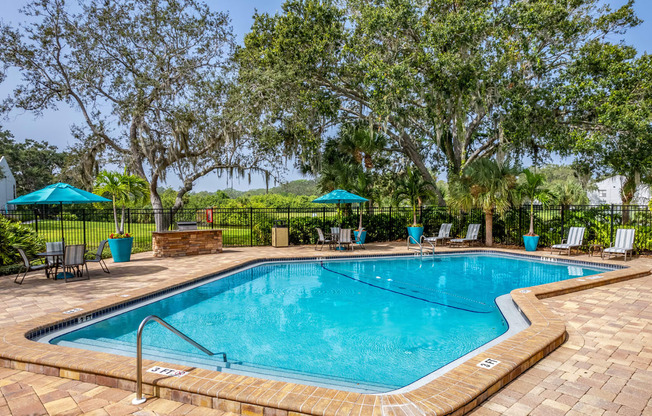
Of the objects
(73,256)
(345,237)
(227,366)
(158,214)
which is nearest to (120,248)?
(73,256)

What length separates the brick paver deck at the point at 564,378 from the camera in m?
2.79

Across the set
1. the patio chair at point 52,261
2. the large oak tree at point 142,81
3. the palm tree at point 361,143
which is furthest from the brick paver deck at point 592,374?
the large oak tree at point 142,81

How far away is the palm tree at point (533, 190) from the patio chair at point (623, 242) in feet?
7.06

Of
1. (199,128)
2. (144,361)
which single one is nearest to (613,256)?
(144,361)

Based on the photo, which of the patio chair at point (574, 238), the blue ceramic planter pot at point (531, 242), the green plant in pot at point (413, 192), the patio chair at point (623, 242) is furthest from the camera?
the green plant in pot at point (413, 192)

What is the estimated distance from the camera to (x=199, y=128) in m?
16.0

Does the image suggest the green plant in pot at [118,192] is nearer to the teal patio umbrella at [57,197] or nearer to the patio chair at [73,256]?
the teal patio umbrella at [57,197]

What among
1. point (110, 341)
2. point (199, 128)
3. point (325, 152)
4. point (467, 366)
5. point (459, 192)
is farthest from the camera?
point (325, 152)

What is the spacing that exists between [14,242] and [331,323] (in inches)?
341

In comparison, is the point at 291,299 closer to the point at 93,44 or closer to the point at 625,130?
the point at 625,130

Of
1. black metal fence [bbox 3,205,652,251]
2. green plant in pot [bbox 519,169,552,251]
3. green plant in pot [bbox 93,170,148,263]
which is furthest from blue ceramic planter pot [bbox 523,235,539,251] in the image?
green plant in pot [bbox 93,170,148,263]

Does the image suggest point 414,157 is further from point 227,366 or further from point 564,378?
point 227,366

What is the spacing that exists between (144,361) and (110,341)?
1.51m

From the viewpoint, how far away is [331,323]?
5.64 metres
